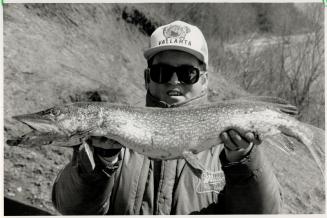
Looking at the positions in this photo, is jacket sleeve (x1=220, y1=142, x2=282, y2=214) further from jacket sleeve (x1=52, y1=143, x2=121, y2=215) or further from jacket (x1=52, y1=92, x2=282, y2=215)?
jacket sleeve (x1=52, y1=143, x2=121, y2=215)

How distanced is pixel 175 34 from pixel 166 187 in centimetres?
117

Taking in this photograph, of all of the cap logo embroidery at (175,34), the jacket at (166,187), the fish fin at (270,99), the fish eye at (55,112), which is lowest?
the jacket at (166,187)

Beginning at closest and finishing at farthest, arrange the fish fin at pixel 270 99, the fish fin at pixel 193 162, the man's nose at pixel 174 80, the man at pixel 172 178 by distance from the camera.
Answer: the fish fin at pixel 193 162, the man at pixel 172 178, the fish fin at pixel 270 99, the man's nose at pixel 174 80

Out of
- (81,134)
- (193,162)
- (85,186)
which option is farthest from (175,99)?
(85,186)

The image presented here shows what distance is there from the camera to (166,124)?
248 centimetres

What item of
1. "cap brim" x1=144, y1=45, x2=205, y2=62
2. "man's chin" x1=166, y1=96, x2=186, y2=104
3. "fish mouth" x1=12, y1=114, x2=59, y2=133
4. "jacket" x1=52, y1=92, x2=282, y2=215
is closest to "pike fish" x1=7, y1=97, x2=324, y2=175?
"fish mouth" x1=12, y1=114, x2=59, y2=133

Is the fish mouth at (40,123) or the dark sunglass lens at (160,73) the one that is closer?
the fish mouth at (40,123)

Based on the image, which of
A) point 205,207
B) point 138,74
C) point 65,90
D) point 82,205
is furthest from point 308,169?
point 82,205

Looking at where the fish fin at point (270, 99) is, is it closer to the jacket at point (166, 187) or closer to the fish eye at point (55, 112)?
the jacket at point (166, 187)

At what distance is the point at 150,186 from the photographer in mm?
2496

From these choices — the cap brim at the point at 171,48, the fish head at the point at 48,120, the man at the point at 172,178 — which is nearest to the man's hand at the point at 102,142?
the man at the point at 172,178

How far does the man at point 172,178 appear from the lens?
236 cm

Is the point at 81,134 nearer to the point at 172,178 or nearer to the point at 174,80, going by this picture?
the point at 172,178

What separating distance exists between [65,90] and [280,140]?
149 inches
